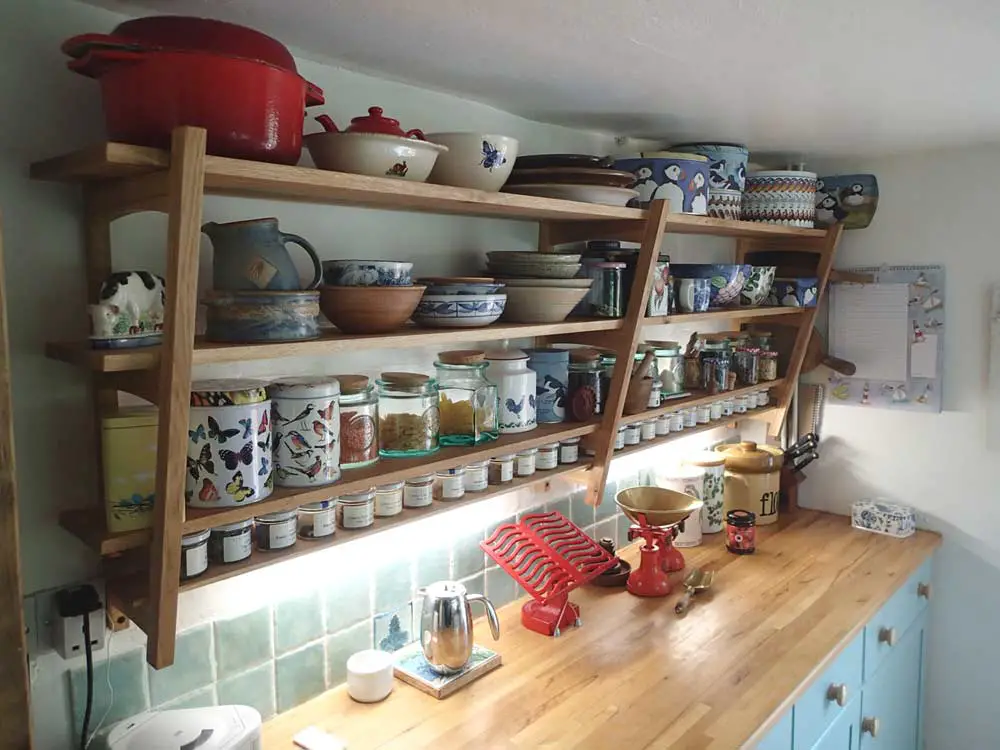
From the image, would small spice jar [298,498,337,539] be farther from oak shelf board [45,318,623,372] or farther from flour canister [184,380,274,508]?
oak shelf board [45,318,623,372]

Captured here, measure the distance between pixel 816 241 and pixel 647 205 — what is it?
1.01 meters

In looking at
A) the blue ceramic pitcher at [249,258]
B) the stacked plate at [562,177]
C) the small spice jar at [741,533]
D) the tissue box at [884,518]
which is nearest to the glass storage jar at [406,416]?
the blue ceramic pitcher at [249,258]

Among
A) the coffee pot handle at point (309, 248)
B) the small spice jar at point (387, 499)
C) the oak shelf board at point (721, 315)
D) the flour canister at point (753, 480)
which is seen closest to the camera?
the coffee pot handle at point (309, 248)

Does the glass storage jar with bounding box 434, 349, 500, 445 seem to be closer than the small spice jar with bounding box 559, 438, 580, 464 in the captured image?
Yes

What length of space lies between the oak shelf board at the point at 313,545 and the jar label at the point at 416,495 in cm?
1

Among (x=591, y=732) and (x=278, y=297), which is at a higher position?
(x=278, y=297)

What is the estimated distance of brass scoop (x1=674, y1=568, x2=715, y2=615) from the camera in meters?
1.95

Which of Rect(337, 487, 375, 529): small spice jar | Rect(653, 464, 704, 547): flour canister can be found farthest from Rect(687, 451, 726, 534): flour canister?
Rect(337, 487, 375, 529): small spice jar

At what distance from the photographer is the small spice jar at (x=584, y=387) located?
5.95 feet

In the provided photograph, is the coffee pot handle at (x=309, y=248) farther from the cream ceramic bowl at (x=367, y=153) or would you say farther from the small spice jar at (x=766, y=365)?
the small spice jar at (x=766, y=365)

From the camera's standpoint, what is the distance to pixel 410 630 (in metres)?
1.76

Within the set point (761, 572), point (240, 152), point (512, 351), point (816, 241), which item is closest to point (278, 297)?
point (240, 152)

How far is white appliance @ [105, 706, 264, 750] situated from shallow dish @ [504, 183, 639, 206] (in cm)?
110

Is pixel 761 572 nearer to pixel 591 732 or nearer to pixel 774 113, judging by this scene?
pixel 591 732
